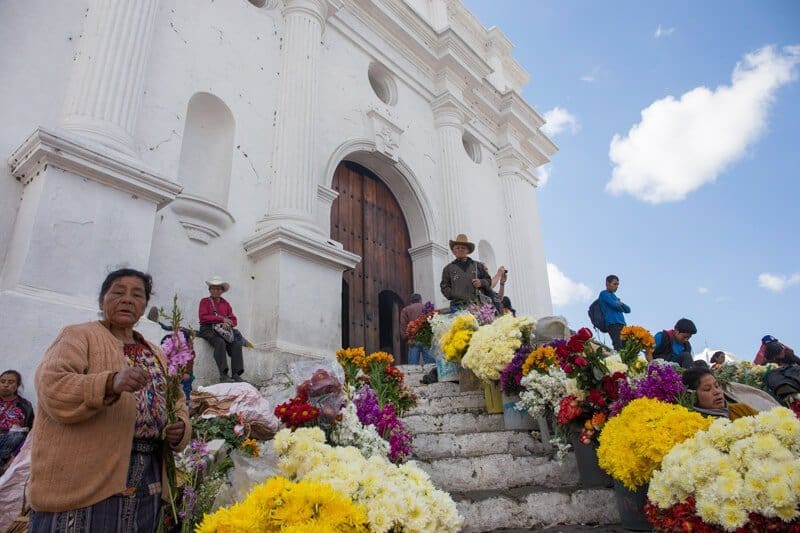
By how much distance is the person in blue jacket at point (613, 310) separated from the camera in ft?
28.3

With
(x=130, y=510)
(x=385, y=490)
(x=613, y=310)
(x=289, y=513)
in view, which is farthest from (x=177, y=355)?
(x=613, y=310)

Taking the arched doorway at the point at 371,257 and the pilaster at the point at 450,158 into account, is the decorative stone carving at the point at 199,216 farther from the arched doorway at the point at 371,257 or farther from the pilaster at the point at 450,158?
the pilaster at the point at 450,158

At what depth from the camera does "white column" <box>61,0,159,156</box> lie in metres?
5.98

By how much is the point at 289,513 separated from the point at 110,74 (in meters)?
6.58

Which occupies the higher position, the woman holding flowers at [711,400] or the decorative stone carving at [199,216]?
the decorative stone carving at [199,216]

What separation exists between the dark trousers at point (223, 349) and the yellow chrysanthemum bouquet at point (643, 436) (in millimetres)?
4345

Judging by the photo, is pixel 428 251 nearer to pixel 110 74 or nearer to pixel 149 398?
pixel 110 74

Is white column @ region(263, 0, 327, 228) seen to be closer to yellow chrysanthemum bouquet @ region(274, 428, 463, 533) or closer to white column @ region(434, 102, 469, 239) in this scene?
white column @ region(434, 102, 469, 239)

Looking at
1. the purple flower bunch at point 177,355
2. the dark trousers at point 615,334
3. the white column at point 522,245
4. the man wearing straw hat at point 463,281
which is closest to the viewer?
the purple flower bunch at point 177,355

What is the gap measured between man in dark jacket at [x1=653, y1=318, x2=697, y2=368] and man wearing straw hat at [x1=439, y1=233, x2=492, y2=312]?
324cm

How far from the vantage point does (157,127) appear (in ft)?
23.0

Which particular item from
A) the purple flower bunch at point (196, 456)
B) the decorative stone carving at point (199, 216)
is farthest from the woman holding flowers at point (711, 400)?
the decorative stone carving at point (199, 216)

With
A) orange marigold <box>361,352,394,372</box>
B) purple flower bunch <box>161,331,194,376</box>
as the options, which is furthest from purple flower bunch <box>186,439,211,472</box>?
orange marigold <box>361,352,394,372</box>

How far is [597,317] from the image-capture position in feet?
29.1
